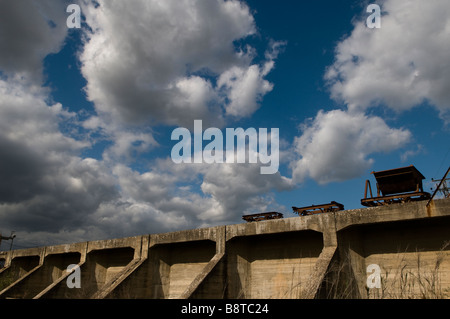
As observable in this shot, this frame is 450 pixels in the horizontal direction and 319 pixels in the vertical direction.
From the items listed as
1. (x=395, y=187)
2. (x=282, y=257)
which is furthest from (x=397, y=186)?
(x=282, y=257)

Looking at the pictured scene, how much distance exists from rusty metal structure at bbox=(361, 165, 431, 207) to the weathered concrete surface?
957 mm

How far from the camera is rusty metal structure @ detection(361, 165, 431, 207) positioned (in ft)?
42.3

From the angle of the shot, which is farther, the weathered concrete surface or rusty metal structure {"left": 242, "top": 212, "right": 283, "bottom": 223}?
rusty metal structure {"left": 242, "top": 212, "right": 283, "bottom": 223}

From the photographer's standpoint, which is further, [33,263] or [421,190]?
[33,263]

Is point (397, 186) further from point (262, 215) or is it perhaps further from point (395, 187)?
point (262, 215)

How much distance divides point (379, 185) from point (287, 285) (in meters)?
5.73

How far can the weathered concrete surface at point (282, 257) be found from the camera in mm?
11484

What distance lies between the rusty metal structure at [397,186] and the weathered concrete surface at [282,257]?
3.14 ft

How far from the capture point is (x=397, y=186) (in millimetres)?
13445

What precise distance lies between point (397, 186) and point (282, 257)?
5705 mm
